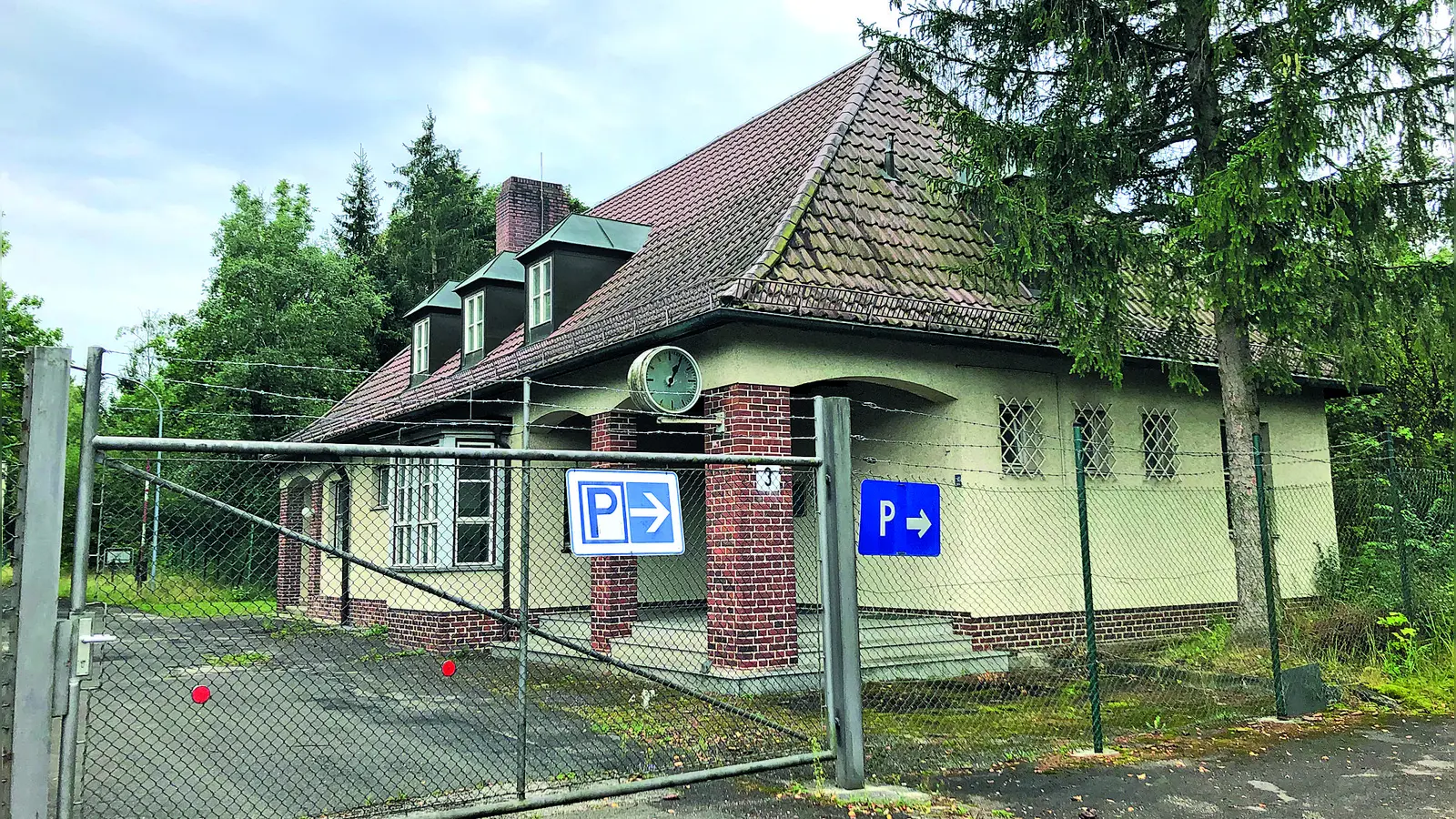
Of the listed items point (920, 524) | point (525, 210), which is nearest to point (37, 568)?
point (920, 524)

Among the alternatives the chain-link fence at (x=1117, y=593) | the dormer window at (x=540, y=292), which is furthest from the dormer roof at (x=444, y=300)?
the chain-link fence at (x=1117, y=593)

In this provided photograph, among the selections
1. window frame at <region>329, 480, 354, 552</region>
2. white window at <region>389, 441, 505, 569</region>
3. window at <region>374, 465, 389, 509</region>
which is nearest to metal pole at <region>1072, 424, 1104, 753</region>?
white window at <region>389, 441, 505, 569</region>

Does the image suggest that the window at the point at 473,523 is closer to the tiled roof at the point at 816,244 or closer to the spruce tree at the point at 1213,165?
the tiled roof at the point at 816,244

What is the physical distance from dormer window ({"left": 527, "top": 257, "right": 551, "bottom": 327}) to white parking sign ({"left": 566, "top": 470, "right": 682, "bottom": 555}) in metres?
9.24

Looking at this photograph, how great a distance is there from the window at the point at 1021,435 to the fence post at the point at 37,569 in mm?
9767

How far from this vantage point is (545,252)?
14.5 meters

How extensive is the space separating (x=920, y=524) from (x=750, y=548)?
373cm

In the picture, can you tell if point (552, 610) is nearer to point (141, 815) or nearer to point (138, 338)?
point (141, 815)

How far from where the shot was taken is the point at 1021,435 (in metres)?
12.1

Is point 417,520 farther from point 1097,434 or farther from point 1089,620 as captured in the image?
point 1089,620

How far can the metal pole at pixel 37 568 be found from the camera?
3.84 metres

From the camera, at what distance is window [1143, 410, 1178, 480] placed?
1313 centimetres

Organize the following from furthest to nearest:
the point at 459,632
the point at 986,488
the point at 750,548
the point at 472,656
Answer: the point at 459,632
the point at 472,656
the point at 986,488
the point at 750,548

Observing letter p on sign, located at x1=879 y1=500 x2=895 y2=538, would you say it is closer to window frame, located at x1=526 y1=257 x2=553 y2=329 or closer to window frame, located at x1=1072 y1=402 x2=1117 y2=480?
window frame, located at x1=1072 y1=402 x2=1117 y2=480
